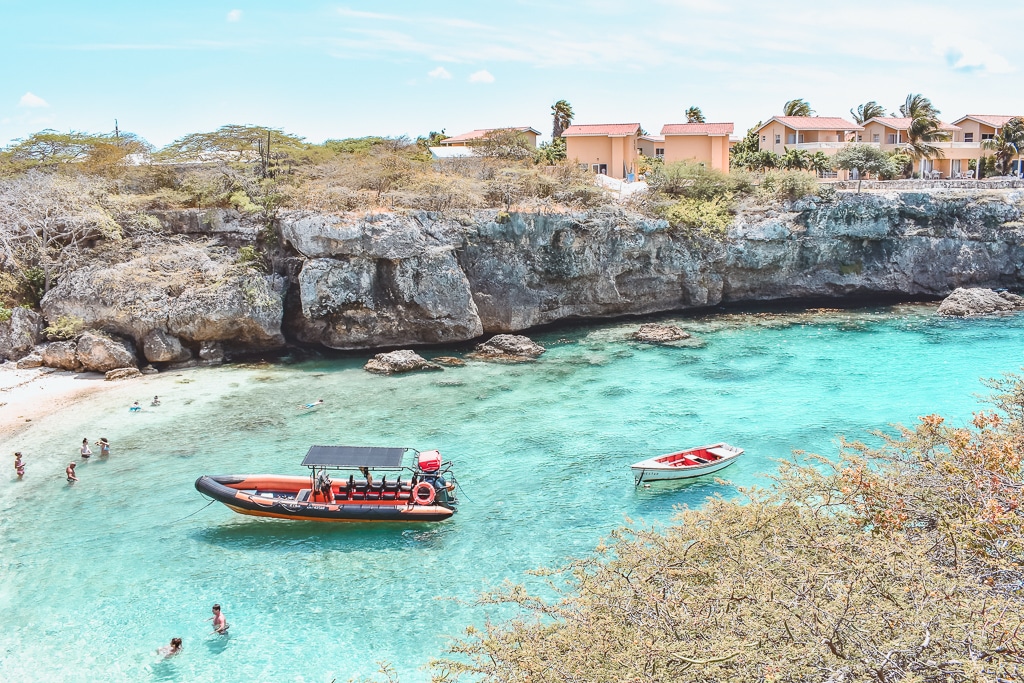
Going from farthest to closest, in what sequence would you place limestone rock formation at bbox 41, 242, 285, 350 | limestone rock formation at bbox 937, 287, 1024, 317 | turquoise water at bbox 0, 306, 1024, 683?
limestone rock formation at bbox 937, 287, 1024, 317, limestone rock formation at bbox 41, 242, 285, 350, turquoise water at bbox 0, 306, 1024, 683

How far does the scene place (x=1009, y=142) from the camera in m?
52.6

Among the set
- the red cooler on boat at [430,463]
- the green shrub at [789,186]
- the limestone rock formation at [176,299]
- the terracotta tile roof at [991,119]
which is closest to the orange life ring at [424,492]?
the red cooler on boat at [430,463]

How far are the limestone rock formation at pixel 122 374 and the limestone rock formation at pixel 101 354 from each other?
0.49 metres

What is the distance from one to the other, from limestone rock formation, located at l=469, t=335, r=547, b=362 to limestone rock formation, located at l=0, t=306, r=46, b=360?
19534mm

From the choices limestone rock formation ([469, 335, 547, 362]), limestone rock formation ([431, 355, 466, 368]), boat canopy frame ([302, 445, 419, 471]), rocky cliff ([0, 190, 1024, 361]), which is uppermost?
rocky cliff ([0, 190, 1024, 361])

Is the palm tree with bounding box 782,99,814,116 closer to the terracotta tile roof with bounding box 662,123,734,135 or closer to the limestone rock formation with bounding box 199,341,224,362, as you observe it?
the terracotta tile roof with bounding box 662,123,734,135

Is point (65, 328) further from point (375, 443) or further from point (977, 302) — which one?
point (977, 302)

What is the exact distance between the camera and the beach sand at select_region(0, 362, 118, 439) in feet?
83.3

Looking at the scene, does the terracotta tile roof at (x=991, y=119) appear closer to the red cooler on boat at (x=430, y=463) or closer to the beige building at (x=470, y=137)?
the beige building at (x=470, y=137)

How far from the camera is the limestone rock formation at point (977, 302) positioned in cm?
3938

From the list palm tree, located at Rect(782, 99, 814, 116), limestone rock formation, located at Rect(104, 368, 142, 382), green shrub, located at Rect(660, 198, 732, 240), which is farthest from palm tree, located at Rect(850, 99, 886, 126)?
limestone rock formation, located at Rect(104, 368, 142, 382)

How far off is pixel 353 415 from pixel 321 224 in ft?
35.5

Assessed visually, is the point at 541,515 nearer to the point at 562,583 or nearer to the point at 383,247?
the point at 562,583

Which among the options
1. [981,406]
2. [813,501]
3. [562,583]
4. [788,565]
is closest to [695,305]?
[981,406]
